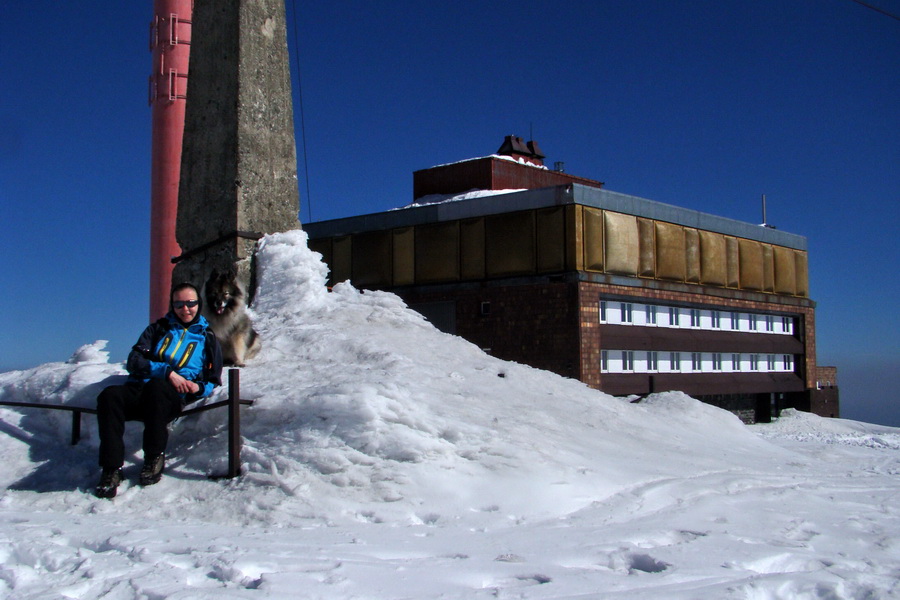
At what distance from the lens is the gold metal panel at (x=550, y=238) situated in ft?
60.2

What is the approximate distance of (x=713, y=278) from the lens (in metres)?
21.8

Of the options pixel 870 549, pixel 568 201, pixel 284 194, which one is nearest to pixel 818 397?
pixel 568 201

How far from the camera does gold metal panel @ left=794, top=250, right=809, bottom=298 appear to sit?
2548cm

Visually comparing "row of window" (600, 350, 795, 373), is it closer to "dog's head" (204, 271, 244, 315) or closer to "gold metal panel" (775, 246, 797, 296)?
"gold metal panel" (775, 246, 797, 296)

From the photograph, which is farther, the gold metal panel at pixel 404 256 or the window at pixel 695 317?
the window at pixel 695 317

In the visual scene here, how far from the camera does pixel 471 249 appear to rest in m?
20.0

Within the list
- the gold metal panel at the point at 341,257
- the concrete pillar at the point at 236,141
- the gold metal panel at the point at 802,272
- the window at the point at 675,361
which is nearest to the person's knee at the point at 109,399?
the concrete pillar at the point at 236,141

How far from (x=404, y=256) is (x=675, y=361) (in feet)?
24.5

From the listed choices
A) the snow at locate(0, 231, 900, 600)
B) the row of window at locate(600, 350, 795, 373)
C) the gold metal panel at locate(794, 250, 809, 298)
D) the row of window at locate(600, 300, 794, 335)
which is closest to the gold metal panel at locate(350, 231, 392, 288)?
the row of window at locate(600, 300, 794, 335)

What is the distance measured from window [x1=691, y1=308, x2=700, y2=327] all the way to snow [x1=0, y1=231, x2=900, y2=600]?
1226cm

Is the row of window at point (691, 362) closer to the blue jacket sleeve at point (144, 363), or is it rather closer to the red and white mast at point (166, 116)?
the blue jacket sleeve at point (144, 363)

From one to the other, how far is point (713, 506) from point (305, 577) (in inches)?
126

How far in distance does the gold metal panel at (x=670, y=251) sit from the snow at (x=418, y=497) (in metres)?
11.2

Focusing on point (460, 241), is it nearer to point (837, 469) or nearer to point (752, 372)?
point (752, 372)
